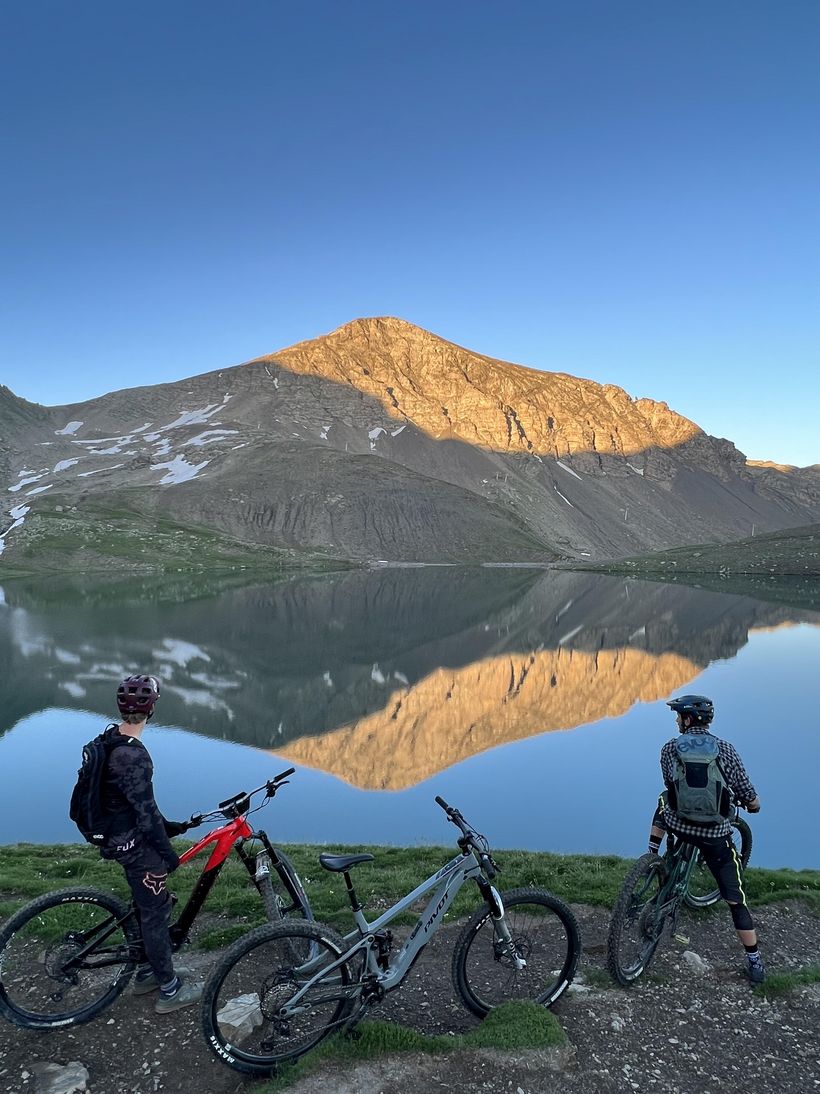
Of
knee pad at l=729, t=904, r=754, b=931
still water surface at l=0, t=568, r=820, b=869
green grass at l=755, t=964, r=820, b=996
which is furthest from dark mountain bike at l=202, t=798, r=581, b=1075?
still water surface at l=0, t=568, r=820, b=869

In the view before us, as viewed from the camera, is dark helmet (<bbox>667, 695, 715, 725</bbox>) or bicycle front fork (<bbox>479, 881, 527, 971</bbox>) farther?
dark helmet (<bbox>667, 695, 715, 725</bbox>)

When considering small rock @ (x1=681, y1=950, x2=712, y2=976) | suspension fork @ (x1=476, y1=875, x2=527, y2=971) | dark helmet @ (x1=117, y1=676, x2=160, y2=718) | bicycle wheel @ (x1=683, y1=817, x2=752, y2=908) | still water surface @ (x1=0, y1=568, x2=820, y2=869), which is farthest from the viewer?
still water surface @ (x1=0, y1=568, x2=820, y2=869)

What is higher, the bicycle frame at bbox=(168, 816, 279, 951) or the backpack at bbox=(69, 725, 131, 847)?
the backpack at bbox=(69, 725, 131, 847)

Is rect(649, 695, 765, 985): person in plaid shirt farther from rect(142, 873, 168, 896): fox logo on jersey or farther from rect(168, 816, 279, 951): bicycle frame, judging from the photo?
rect(142, 873, 168, 896): fox logo on jersey

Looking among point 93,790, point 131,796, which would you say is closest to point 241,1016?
point 131,796

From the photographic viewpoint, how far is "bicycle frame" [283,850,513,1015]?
688cm

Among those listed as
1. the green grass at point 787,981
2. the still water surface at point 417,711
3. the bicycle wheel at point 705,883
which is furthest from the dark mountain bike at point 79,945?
the still water surface at point 417,711

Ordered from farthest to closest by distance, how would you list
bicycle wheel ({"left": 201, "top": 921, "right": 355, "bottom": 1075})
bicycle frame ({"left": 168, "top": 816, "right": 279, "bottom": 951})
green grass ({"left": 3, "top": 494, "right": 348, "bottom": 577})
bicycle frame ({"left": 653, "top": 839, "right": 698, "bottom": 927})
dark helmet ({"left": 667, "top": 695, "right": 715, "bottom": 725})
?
green grass ({"left": 3, "top": 494, "right": 348, "bottom": 577}) < bicycle frame ({"left": 653, "top": 839, "right": 698, "bottom": 927}) < dark helmet ({"left": 667, "top": 695, "right": 715, "bottom": 725}) < bicycle frame ({"left": 168, "top": 816, "right": 279, "bottom": 951}) < bicycle wheel ({"left": 201, "top": 921, "right": 355, "bottom": 1075})

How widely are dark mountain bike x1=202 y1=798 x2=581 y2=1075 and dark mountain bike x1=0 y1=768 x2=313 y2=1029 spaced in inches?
17.6

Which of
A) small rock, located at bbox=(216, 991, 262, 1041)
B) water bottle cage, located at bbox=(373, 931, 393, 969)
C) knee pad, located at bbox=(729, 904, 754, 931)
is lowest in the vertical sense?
knee pad, located at bbox=(729, 904, 754, 931)

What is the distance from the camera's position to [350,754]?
28.6 meters

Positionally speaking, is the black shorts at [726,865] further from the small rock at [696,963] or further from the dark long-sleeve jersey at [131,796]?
the dark long-sleeve jersey at [131,796]

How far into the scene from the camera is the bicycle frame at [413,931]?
271 inches

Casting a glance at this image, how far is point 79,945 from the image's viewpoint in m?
7.33
